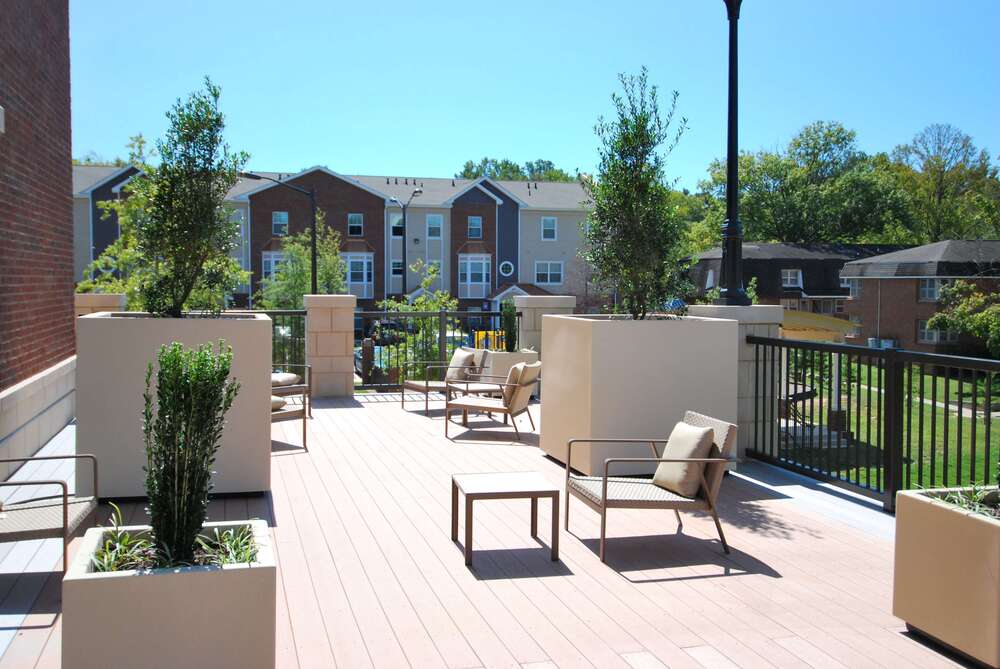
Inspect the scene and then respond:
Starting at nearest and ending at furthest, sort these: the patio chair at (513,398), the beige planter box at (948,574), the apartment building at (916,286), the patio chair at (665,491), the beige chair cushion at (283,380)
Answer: the beige planter box at (948,574) < the patio chair at (665,491) < the patio chair at (513,398) < the beige chair cushion at (283,380) < the apartment building at (916,286)

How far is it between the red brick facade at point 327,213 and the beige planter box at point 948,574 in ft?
128

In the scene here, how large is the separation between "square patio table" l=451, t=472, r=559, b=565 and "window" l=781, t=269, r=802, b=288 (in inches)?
1790

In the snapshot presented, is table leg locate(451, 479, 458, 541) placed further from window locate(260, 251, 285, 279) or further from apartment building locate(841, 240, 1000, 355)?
window locate(260, 251, 285, 279)

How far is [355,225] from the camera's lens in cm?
4412

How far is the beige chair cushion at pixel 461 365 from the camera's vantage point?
37.9ft

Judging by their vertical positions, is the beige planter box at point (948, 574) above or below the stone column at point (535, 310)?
below

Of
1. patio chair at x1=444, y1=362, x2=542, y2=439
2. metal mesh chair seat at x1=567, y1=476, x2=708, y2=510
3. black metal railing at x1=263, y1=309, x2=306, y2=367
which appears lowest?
metal mesh chair seat at x1=567, y1=476, x2=708, y2=510

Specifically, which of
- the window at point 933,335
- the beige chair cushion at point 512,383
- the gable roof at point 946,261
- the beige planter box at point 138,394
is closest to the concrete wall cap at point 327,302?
the beige chair cushion at point 512,383

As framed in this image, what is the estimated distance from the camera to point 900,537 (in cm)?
418

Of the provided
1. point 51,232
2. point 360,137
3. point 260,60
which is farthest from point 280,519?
point 360,137

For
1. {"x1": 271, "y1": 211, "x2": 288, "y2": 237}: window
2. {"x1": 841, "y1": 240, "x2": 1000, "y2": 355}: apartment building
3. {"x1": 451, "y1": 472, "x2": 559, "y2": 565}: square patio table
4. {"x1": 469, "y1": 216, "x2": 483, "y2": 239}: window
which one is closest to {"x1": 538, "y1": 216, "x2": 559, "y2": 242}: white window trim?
{"x1": 469, "y1": 216, "x2": 483, "y2": 239}: window

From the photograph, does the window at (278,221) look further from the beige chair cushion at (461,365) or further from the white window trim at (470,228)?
the beige chair cushion at (461,365)

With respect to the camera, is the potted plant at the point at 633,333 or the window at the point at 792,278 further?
the window at the point at 792,278

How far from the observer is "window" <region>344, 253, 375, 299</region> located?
44.1 meters
